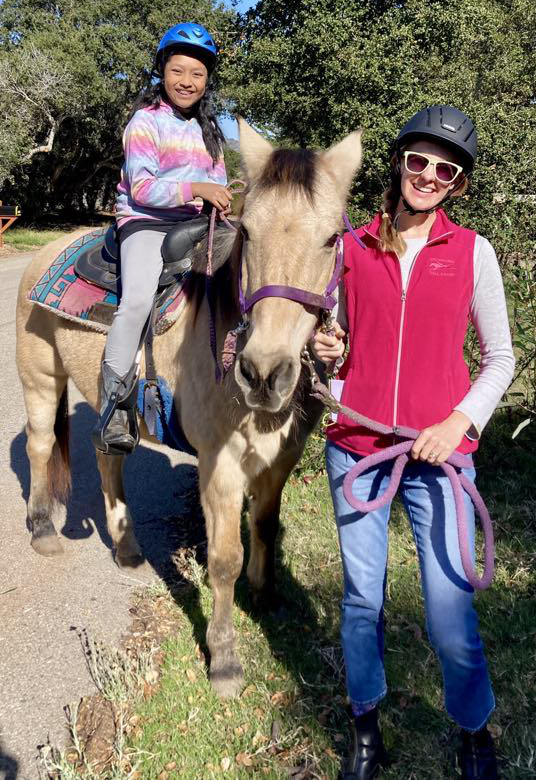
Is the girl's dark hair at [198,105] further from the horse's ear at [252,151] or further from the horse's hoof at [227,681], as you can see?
the horse's hoof at [227,681]

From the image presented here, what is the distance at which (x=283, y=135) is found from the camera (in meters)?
15.7

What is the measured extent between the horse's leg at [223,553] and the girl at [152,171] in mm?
655

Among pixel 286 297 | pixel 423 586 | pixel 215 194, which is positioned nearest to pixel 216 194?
pixel 215 194

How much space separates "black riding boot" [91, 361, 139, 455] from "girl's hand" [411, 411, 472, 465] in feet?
5.72

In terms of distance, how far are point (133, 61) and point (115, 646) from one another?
26715mm

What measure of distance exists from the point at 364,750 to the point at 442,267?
5.93 ft

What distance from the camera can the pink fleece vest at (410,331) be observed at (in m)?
1.90

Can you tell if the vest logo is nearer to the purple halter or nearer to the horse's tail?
the purple halter

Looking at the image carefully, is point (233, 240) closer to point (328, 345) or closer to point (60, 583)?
point (328, 345)

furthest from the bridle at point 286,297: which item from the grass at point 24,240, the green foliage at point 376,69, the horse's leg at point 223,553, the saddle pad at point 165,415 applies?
the grass at point 24,240

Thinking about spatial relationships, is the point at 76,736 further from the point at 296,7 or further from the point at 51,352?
the point at 296,7

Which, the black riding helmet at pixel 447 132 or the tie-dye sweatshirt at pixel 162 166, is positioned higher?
the black riding helmet at pixel 447 132

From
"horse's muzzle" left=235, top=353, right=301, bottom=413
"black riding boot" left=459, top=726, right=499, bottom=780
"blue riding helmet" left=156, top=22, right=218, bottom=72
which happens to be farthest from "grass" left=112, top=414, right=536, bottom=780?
"blue riding helmet" left=156, top=22, right=218, bottom=72

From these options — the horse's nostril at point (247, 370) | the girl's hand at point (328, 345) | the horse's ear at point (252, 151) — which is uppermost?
the horse's ear at point (252, 151)
